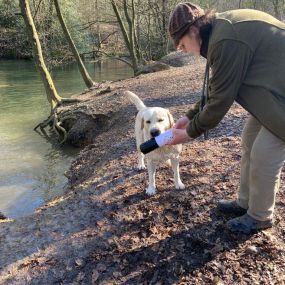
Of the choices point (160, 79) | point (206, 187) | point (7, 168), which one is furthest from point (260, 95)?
point (160, 79)

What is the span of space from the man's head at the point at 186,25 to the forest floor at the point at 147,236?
1905 millimetres

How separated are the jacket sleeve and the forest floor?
4.33 ft

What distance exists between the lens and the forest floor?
364 centimetres

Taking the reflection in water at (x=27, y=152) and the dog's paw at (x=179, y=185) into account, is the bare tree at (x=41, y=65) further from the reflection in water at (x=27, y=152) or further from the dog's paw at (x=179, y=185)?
the dog's paw at (x=179, y=185)

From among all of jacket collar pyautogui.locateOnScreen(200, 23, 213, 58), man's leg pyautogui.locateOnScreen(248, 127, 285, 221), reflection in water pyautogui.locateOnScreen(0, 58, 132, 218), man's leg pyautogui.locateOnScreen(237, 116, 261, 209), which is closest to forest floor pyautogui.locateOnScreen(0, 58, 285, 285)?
man's leg pyautogui.locateOnScreen(237, 116, 261, 209)

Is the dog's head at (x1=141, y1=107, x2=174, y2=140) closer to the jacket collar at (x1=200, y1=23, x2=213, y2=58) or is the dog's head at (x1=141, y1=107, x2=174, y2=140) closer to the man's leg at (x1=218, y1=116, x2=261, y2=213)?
the man's leg at (x1=218, y1=116, x2=261, y2=213)

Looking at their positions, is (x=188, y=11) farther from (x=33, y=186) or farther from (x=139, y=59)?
(x=139, y=59)

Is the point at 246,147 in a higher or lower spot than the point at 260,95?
lower

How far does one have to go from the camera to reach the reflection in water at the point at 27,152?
824 cm

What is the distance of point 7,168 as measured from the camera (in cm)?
996

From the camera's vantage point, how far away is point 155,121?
470 cm

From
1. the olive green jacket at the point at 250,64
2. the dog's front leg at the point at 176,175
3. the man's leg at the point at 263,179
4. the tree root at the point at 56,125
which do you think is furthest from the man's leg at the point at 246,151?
the tree root at the point at 56,125

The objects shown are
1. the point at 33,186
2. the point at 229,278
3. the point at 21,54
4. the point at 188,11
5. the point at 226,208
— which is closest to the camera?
the point at 188,11

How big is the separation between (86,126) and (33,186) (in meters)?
3.20
